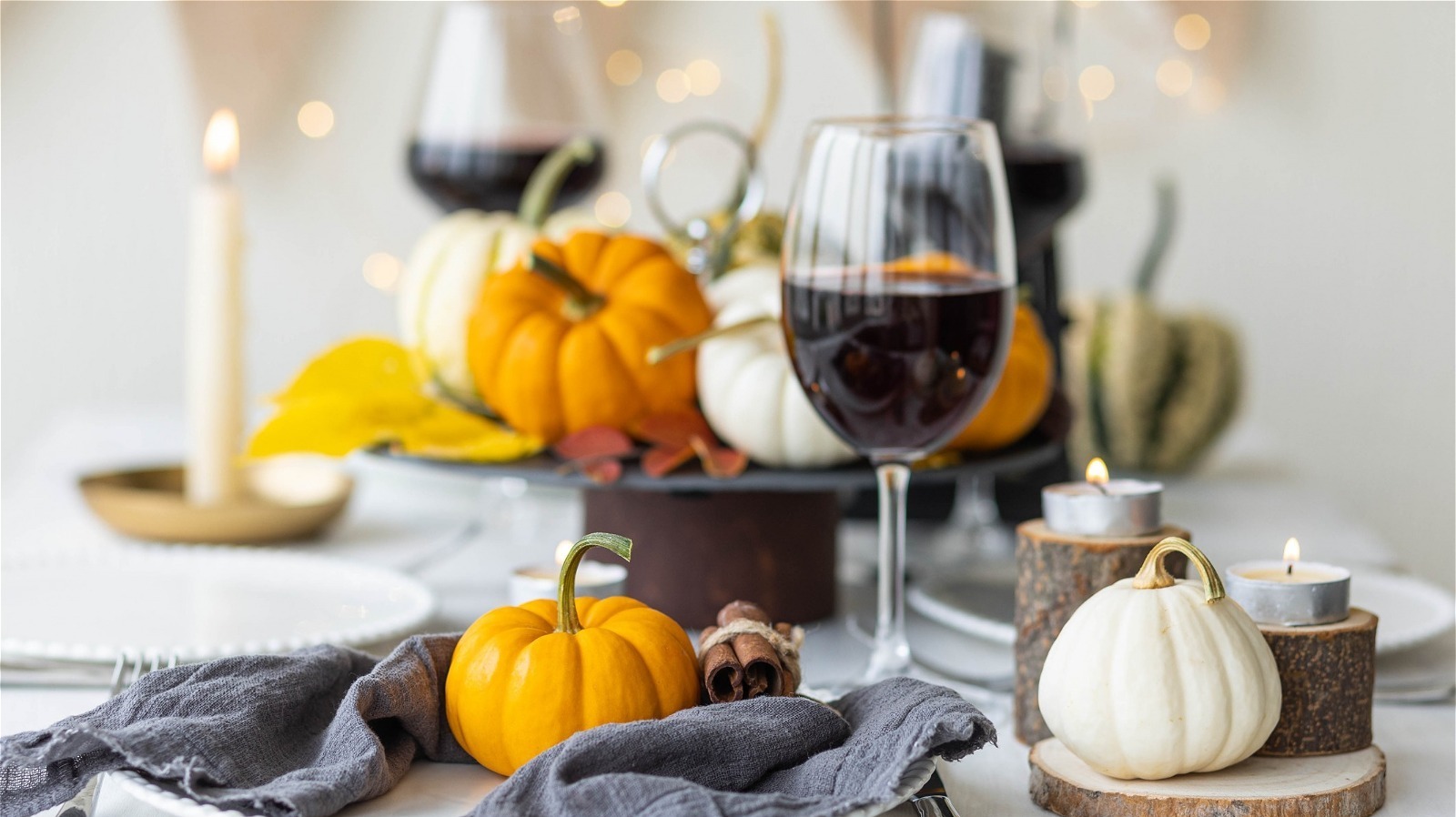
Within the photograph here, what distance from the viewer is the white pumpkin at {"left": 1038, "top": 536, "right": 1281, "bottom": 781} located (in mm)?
545

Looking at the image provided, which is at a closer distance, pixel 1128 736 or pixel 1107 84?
pixel 1128 736

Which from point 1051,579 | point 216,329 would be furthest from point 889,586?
point 216,329

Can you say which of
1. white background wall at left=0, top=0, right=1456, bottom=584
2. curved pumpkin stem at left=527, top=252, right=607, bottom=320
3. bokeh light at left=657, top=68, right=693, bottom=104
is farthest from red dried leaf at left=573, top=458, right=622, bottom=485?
bokeh light at left=657, top=68, right=693, bottom=104

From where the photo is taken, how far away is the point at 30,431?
2.61 meters

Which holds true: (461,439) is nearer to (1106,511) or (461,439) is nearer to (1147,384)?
(1106,511)

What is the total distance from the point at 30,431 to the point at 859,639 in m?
2.22

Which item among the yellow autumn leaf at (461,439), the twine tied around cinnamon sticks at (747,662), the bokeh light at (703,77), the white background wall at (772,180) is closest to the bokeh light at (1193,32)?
the white background wall at (772,180)

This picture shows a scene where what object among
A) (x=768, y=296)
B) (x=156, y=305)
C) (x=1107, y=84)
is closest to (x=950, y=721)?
(x=768, y=296)

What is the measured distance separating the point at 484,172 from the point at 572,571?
796 millimetres

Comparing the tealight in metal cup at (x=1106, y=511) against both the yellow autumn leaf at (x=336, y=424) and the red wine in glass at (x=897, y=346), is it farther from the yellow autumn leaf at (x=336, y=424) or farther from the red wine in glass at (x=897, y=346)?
the yellow autumn leaf at (x=336, y=424)

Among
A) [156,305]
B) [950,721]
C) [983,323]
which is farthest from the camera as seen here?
[156,305]

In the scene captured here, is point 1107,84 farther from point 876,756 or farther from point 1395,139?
point 876,756

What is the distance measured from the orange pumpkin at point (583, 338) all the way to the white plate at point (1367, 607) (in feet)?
0.69

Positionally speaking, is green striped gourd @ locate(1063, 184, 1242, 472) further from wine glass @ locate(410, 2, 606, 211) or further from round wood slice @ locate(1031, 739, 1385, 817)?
round wood slice @ locate(1031, 739, 1385, 817)
